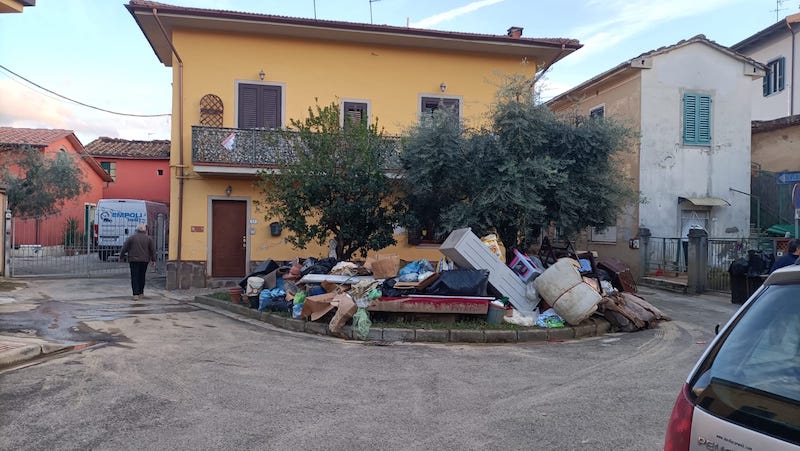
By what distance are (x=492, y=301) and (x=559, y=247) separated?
3696 millimetres

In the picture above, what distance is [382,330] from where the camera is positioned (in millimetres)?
8883

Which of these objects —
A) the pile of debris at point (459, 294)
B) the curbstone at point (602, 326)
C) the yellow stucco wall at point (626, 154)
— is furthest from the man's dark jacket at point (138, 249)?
the yellow stucco wall at point (626, 154)

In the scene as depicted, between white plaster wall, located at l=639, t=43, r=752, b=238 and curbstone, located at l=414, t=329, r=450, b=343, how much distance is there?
1192 cm

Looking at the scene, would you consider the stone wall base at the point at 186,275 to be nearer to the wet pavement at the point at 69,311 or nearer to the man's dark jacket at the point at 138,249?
the wet pavement at the point at 69,311

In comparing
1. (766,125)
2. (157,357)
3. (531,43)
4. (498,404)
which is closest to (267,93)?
(531,43)

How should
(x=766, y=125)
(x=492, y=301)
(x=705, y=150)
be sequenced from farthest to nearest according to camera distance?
1. (x=766, y=125)
2. (x=705, y=150)
3. (x=492, y=301)

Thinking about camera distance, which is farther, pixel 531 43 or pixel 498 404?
pixel 531 43

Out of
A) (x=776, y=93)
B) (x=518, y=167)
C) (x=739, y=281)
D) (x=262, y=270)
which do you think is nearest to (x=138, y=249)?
(x=262, y=270)

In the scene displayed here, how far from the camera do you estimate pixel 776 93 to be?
1003 inches

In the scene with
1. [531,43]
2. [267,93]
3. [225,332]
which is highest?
[531,43]

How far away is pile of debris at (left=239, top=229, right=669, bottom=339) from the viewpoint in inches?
368

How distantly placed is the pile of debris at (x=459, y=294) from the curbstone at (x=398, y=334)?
1.11 ft

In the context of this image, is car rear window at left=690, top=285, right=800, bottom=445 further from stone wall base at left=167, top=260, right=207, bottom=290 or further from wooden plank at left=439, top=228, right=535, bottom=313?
stone wall base at left=167, top=260, right=207, bottom=290

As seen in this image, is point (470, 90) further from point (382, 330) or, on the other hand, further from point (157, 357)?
point (157, 357)
